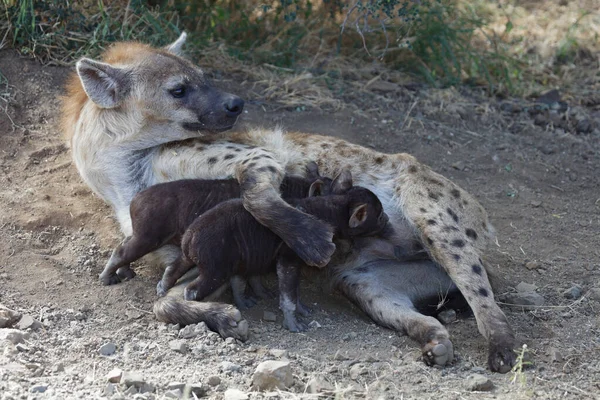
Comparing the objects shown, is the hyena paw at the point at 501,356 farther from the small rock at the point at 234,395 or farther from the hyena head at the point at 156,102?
the hyena head at the point at 156,102

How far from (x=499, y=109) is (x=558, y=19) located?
2.17m

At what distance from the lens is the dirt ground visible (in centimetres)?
355

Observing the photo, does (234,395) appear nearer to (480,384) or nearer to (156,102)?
(480,384)

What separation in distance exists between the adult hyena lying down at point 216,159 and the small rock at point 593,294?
1.96ft

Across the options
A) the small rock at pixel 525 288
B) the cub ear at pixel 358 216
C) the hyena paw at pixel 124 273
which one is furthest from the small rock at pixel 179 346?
the small rock at pixel 525 288

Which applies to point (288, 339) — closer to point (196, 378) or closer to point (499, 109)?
point (196, 378)

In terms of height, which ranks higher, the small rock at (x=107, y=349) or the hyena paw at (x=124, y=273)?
the small rock at (x=107, y=349)

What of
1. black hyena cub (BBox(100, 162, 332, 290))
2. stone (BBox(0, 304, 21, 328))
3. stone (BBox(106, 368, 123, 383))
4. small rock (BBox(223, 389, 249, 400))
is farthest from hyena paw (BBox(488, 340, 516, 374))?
stone (BBox(0, 304, 21, 328))

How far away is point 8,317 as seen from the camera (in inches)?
152

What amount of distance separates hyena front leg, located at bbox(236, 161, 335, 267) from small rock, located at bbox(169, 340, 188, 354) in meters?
0.70

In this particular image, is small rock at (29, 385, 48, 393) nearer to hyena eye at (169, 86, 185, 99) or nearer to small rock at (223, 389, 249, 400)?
small rock at (223, 389, 249, 400)

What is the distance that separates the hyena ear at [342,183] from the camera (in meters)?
4.50

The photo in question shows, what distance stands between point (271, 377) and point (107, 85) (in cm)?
204

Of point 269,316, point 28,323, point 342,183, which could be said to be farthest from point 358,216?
point 28,323
